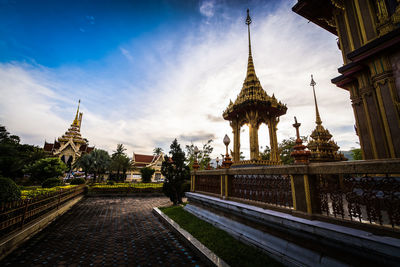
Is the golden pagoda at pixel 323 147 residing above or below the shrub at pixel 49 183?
above

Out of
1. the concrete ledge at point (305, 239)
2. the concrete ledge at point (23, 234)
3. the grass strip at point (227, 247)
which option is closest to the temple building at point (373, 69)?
the concrete ledge at point (305, 239)

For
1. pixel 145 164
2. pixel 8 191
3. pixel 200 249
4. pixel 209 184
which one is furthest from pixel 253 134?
pixel 145 164

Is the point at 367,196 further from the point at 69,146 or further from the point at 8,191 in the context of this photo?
the point at 69,146

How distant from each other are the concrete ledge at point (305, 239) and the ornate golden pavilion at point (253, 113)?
837 centimetres

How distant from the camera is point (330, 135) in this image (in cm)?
1575

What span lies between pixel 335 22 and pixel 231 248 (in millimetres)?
11410

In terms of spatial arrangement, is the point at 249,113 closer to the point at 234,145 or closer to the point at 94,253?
the point at 234,145

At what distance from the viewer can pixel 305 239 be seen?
3.25 metres

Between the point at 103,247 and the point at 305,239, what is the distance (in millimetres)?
5167

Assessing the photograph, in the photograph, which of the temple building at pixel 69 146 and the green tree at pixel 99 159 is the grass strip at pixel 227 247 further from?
the temple building at pixel 69 146

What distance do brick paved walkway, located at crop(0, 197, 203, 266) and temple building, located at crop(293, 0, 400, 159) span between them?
7.54 m

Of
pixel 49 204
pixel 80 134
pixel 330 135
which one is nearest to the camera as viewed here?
pixel 49 204

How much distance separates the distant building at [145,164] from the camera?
5010 cm

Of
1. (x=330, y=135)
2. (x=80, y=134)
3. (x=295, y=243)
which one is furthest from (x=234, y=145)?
(x=80, y=134)
